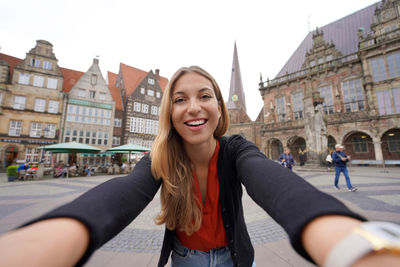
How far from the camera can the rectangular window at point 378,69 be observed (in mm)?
16756

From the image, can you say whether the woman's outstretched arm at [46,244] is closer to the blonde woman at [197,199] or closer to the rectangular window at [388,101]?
the blonde woman at [197,199]

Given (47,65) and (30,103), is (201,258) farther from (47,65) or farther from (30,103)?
(47,65)

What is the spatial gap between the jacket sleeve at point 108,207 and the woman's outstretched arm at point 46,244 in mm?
20

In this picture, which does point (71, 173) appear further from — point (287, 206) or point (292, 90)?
point (292, 90)

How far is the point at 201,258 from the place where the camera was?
1.26 m

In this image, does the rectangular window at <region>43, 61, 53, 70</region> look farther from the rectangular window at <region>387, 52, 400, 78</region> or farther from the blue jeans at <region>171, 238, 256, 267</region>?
the rectangular window at <region>387, 52, 400, 78</region>

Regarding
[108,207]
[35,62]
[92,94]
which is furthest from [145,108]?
[108,207]

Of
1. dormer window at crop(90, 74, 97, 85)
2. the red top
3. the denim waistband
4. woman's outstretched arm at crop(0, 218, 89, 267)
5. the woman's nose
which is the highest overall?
dormer window at crop(90, 74, 97, 85)

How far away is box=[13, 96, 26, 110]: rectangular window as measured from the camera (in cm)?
1780

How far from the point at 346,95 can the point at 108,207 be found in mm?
25265

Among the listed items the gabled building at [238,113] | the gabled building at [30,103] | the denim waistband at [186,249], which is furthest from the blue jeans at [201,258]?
the gabled building at [238,113]

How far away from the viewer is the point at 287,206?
0.62 metres

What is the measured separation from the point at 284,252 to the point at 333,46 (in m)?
28.6

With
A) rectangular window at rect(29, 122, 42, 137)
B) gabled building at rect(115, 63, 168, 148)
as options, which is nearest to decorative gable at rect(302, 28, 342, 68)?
gabled building at rect(115, 63, 168, 148)
